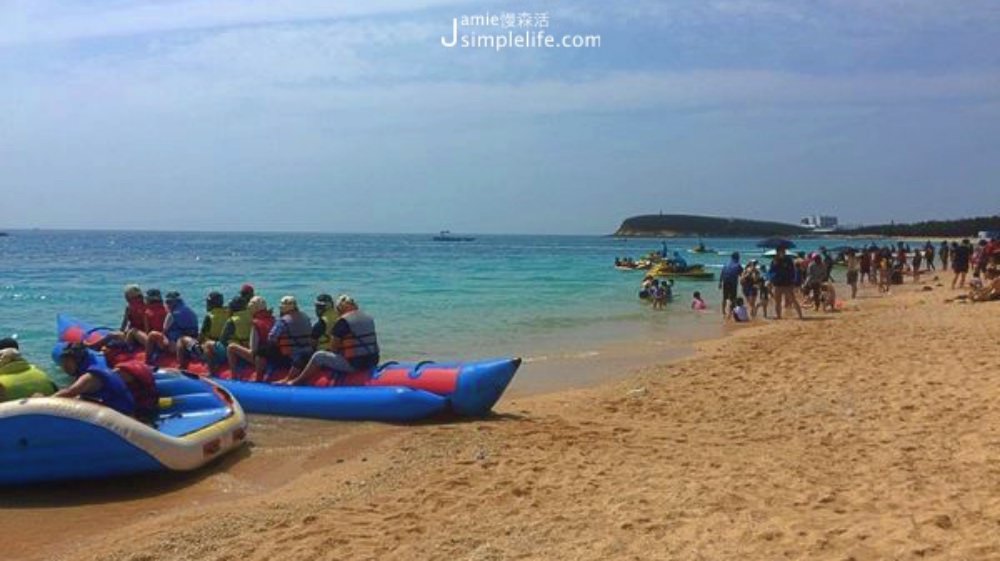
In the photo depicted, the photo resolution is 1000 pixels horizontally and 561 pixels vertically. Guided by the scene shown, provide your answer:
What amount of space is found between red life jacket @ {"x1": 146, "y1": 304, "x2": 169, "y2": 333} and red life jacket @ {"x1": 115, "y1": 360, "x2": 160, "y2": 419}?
3.61 metres

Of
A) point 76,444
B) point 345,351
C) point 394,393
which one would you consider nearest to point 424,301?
point 345,351

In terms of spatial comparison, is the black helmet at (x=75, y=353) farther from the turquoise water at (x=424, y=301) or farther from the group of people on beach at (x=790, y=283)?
the group of people on beach at (x=790, y=283)

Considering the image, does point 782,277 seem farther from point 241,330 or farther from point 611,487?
point 611,487

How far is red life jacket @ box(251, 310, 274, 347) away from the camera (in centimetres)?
866

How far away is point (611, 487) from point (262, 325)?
4.63 meters

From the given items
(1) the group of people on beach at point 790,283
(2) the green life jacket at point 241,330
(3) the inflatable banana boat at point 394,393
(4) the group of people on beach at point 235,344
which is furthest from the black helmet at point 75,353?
(1) the group of people on beach at point 790,283

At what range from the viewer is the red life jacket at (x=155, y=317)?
396 inches

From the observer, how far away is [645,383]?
9398 millimetres

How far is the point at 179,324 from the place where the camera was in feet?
32.0

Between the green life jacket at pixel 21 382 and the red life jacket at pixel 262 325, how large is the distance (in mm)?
2400

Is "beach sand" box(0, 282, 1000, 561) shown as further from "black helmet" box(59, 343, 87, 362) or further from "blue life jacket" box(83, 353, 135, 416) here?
"black helmet" box(59, 343, 87, 362)

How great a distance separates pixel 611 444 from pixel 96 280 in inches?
1082

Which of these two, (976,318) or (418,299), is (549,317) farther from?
(976,318)

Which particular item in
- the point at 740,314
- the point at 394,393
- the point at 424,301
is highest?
the point at 394,393
